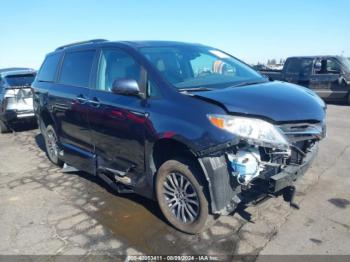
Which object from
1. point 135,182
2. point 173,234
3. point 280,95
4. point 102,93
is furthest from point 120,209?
point 280,95

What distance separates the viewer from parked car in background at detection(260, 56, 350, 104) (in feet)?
38.5

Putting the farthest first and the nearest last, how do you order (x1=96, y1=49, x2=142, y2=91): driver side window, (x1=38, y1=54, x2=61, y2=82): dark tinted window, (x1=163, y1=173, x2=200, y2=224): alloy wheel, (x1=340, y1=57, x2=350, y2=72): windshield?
(x1=340, y1=57, x2=350, y2=72): windshield, (x1=38, y1=54, x2=61, y2=82): dark tinted window, (x1=96, y1=49, x2=142, y2=91): driver side window, (x1=163, y1=173, x2=200, y2=224): alloy wheel

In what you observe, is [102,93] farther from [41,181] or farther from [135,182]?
[41,181]

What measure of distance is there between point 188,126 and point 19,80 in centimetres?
783

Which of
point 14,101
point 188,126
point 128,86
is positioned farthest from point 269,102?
point 14,101

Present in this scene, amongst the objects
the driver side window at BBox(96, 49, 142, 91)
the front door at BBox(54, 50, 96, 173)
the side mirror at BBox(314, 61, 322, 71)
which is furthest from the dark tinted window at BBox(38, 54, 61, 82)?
the side mirror at BBox(314, 61, 322, 71)

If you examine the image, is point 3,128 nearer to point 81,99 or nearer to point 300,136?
point 81,99

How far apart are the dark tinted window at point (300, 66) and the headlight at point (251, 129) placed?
Result: 1024 cm

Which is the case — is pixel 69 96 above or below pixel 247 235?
above

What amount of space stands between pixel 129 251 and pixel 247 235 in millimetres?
1197

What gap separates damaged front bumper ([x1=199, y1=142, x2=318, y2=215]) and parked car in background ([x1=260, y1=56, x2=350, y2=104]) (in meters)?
9.82

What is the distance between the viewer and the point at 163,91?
3.48 m

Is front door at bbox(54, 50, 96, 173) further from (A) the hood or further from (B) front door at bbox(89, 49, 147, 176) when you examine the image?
(A) the hood

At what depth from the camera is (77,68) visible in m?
5.00
